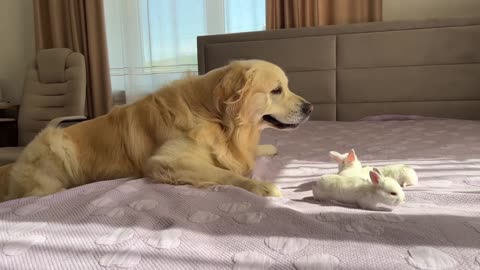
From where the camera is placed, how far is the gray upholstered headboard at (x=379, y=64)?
2873 millimetres

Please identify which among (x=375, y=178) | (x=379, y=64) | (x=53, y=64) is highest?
(x=53, y=64)

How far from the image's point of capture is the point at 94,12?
378cm

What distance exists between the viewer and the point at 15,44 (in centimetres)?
426

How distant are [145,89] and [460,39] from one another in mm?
2831

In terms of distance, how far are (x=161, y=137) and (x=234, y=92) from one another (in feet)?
1.03

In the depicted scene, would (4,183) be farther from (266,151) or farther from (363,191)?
(363,191)

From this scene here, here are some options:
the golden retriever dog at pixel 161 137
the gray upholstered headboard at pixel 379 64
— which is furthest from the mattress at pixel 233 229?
the gray upholstered headboard at pixel 379 64

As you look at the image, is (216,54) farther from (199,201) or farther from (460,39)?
(199,201)

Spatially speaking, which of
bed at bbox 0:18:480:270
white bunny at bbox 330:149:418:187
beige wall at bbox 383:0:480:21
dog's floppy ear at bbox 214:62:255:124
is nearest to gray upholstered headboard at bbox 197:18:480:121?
beige wall at bbox 383:0:480:21

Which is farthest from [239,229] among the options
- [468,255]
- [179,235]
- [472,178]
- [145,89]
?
[145,89]

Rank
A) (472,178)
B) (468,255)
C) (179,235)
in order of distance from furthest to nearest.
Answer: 1. (472,178)
2. (179,235)
3. (468,255)

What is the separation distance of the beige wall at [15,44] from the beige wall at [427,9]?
147 inches

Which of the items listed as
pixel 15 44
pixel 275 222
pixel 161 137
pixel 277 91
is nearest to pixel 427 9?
pixel 277 91

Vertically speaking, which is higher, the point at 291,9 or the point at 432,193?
the point at 291,9
